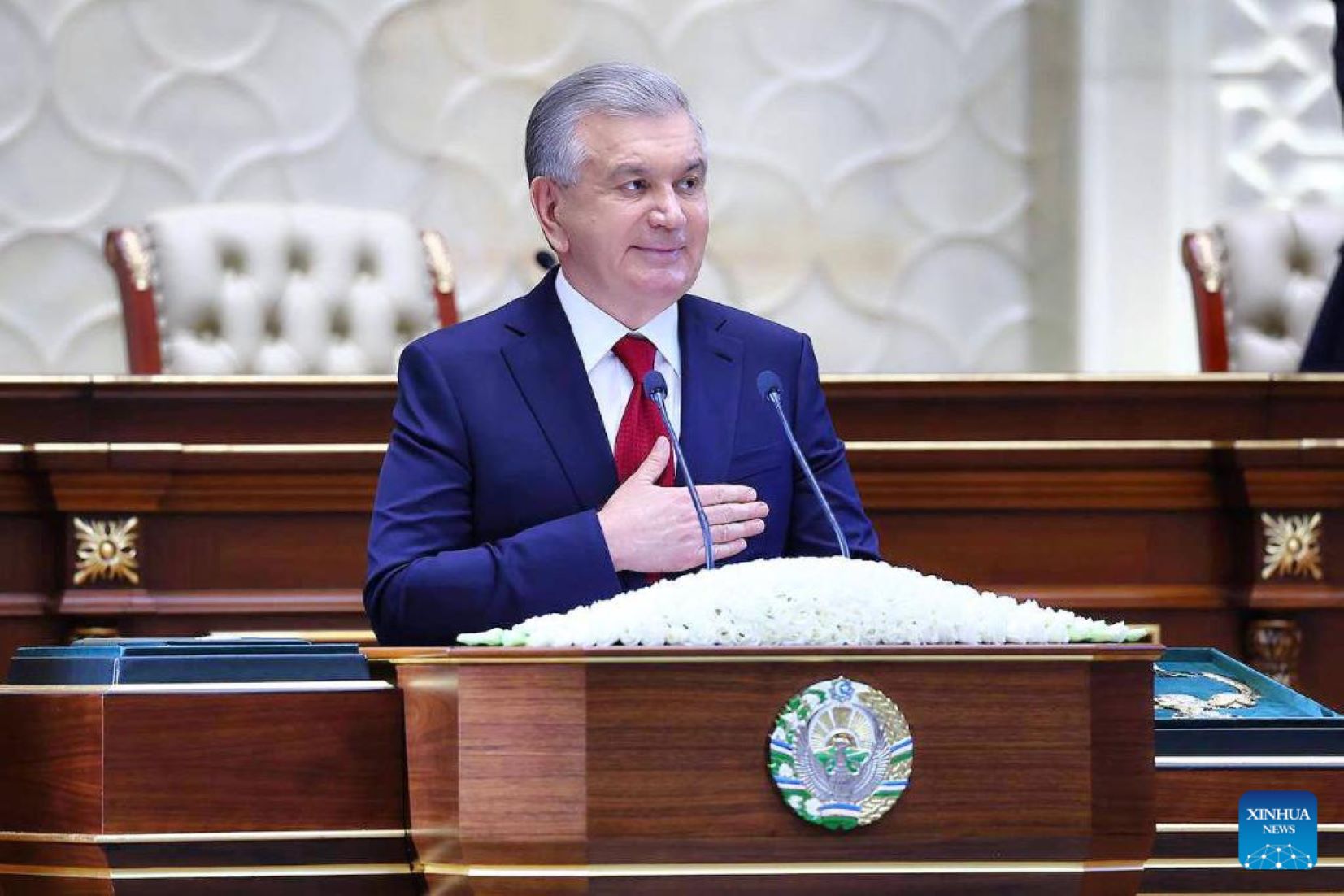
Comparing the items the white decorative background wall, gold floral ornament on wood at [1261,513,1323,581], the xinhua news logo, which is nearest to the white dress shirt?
the xinhua news logo

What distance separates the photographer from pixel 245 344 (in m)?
3.84

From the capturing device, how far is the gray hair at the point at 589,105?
2053 millimetres

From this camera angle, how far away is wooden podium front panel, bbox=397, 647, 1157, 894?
142 cm

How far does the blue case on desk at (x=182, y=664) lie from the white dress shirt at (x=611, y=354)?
478 mm

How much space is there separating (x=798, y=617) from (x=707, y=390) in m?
0.63

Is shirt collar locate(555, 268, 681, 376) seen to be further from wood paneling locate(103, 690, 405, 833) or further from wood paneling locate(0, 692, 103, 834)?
wood paneling locate(0, 692, 103, 834)

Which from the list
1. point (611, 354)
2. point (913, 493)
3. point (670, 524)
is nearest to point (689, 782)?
point (670, 524)

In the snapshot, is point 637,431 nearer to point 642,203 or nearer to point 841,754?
point 642,203

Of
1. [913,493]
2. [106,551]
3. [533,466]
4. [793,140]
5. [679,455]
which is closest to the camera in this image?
[679,455]

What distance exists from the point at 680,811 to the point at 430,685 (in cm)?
22

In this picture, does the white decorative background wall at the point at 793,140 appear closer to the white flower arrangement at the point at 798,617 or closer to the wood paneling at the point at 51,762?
the wood paneling at the point at 51,762

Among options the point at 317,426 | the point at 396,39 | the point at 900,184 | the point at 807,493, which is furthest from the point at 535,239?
the point at 807,493

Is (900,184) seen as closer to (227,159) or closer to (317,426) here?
(227,159)

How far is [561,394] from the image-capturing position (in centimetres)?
207
